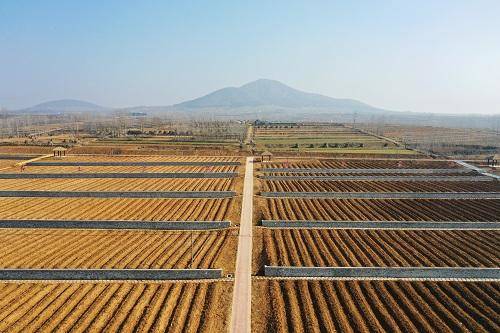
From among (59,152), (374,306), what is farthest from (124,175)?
(374,306)

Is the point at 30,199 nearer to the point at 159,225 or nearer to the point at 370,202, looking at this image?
the point at 159,225

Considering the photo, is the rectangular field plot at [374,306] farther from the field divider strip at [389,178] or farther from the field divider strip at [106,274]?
the field divider strip at [389,178]

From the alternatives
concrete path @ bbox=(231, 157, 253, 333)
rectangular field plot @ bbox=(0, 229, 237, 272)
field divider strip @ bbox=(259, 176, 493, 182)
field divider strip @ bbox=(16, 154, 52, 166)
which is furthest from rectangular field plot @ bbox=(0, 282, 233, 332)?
field divider strip @ bbox=(16, 154, 52, 166)

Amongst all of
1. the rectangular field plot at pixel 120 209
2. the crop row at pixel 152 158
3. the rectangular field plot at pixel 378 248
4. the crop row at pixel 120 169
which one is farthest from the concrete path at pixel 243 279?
the crop row at pixel 152 158

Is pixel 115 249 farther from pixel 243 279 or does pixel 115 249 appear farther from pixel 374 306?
pixel 374 306

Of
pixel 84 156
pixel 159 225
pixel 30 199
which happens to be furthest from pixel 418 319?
pixel 84 156

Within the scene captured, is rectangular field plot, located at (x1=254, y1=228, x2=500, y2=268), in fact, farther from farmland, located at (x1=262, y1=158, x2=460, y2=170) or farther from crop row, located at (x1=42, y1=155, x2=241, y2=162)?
crop row, located at (x1=42, y1=155, x2=241, y2=162)
